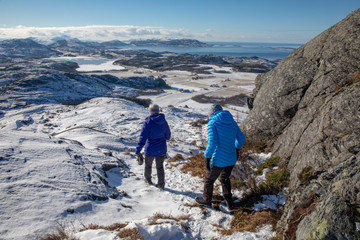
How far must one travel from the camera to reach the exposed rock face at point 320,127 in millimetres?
2620

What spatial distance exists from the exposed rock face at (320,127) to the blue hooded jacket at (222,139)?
1343mm

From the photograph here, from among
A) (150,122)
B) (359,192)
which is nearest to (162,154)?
(150,122)

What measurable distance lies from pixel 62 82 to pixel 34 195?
53.8 metres

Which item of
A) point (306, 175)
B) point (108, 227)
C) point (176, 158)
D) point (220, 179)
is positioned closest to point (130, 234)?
point (108, 227)

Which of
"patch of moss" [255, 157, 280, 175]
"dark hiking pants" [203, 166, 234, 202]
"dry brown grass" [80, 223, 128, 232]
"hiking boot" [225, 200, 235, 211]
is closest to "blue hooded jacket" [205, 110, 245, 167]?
"dark hiking pants" [203, 166, 234, 202]

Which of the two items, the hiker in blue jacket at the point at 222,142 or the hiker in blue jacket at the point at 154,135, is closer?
the hiker in blue jacket at the point at 222,142

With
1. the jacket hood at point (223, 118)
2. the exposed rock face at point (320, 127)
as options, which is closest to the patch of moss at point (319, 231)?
the exposed rock face at point (320, 127)

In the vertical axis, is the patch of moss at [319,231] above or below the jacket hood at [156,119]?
below

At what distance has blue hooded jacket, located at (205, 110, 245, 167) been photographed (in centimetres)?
409

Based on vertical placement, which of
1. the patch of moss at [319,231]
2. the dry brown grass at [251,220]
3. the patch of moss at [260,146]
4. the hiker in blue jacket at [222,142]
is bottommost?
the dry brown grass at [251,220]

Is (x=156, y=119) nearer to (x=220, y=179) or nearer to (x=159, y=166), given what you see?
(x=159, y=166)

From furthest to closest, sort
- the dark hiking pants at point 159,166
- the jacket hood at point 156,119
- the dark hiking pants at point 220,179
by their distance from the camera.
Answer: the dark hiking pants at point 159,166
the jacket hood at point 156,119
the dark hiking pants at point 220,179

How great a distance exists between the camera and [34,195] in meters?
4.05

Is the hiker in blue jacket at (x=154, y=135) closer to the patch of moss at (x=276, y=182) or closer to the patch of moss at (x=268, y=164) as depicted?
the patch of moss at (x=276, y=182)
